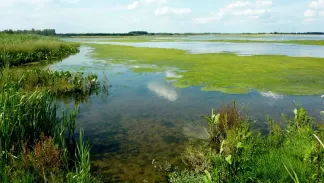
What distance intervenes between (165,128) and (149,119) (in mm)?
974

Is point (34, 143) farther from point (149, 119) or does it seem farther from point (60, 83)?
point (60, 83)

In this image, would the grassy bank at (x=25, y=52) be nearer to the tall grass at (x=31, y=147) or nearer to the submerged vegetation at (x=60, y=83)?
the submerged vegetation at (x=60, y=83)

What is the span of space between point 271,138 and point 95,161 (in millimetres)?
3772

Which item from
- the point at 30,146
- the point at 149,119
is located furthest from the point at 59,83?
the point at 30,146

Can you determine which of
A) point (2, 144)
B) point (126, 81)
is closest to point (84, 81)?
point (126, 81)

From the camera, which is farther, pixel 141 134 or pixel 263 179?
pixel 141 134

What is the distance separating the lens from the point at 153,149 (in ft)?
22.3

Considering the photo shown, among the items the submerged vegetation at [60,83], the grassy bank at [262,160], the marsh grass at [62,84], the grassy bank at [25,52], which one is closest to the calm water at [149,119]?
the grassy bank at [262,160]

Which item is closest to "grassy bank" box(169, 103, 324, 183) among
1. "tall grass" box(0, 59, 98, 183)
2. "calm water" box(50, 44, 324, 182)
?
"calm water" box(50, 44, 324, 182)

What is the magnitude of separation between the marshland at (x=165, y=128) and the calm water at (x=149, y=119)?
3cm

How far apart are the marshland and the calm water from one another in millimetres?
28

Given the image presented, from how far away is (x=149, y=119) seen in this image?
9.05 meters

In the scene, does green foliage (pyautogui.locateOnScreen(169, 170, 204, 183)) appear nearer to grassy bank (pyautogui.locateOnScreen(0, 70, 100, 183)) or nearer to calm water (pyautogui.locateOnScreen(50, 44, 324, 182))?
calm water (pyautogui.locateOnScreen(50, 44, 324, 182))

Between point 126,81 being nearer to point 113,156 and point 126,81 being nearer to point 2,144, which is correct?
point 113,156
